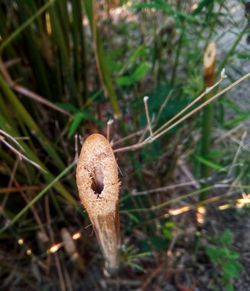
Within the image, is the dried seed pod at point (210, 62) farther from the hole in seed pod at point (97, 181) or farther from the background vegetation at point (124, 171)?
the hole in seed pod at point (97, 181)

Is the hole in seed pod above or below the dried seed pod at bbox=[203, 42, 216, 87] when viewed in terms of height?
below

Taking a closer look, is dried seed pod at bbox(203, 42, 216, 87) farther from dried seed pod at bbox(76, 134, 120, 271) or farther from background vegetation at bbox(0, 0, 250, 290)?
dried seed pod at bbox(76, 134, 120, 271)

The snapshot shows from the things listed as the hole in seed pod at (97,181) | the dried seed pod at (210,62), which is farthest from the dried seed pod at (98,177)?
the dried seed pod at (210,62)

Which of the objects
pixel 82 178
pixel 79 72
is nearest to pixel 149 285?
pixel 79 72

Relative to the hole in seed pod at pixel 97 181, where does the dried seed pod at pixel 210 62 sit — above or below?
above

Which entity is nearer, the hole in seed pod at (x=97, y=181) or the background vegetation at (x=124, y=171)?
the hole in seed pod at (x=97, y=181)

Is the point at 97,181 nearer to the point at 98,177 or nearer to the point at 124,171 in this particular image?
Result: the point at 98,177

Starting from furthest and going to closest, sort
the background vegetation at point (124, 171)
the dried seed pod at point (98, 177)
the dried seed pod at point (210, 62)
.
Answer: the background vegetation at point (124, 171) < the dried seed pod at point (210, 62) < the dried seed pod at point (98, 177)

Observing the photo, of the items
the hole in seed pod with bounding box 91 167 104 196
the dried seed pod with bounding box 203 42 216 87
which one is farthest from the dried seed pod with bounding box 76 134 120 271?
the dried seed pod with bounding box 203 42 216 87
